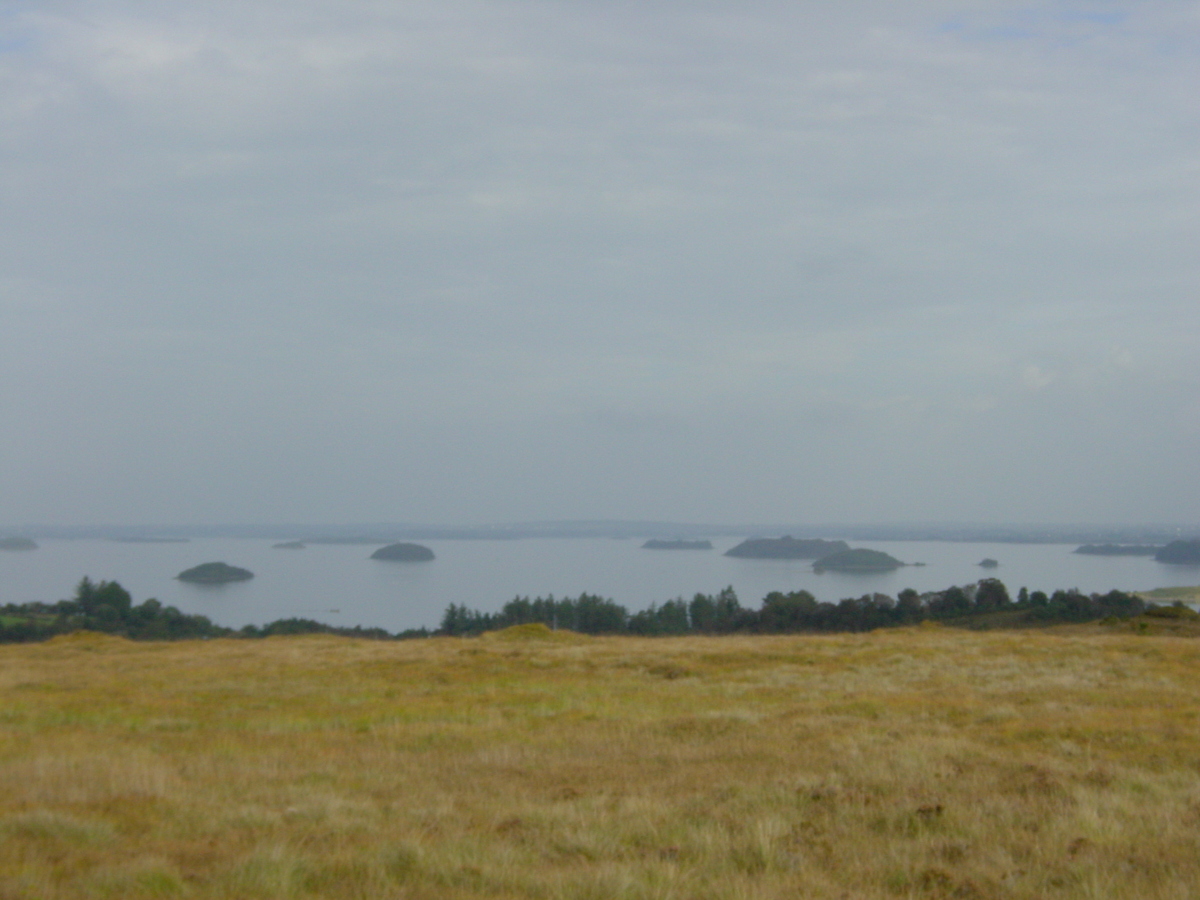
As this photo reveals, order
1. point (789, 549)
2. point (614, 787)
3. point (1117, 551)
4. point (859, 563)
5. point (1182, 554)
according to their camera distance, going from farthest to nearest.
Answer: point (789, 549)
point (1117, 551)
point (859, 563)
point (1182, 554)
point (614, 787)

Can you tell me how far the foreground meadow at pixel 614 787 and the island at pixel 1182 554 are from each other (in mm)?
94168

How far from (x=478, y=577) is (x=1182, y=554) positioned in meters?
85.1

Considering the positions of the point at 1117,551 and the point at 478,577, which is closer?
the point at 1117,551

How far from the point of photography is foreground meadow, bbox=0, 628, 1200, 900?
17.3 feet

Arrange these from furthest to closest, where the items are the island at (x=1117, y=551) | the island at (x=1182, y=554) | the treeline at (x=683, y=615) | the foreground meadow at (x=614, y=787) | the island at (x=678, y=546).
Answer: the island at (x=678, y=546), the island at (x=1117, y=551), the island at (x=1182, y=554), the treeline at (x=683, y=615), the foreground meadow at (x=614, y=787)

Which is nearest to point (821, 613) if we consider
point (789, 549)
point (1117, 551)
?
point (1117, 551)

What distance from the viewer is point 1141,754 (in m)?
8.98

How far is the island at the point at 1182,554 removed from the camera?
95.4m

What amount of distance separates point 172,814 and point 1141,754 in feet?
29.7

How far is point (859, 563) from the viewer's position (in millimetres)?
112188

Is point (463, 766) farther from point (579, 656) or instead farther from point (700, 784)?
point (579, 656)

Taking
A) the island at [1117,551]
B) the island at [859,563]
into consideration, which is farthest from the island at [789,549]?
the island at [1117,551]

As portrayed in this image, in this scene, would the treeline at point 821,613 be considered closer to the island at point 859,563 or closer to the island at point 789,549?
the island at point 859,563

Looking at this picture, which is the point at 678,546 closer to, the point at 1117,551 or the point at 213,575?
the point at 1117,551
